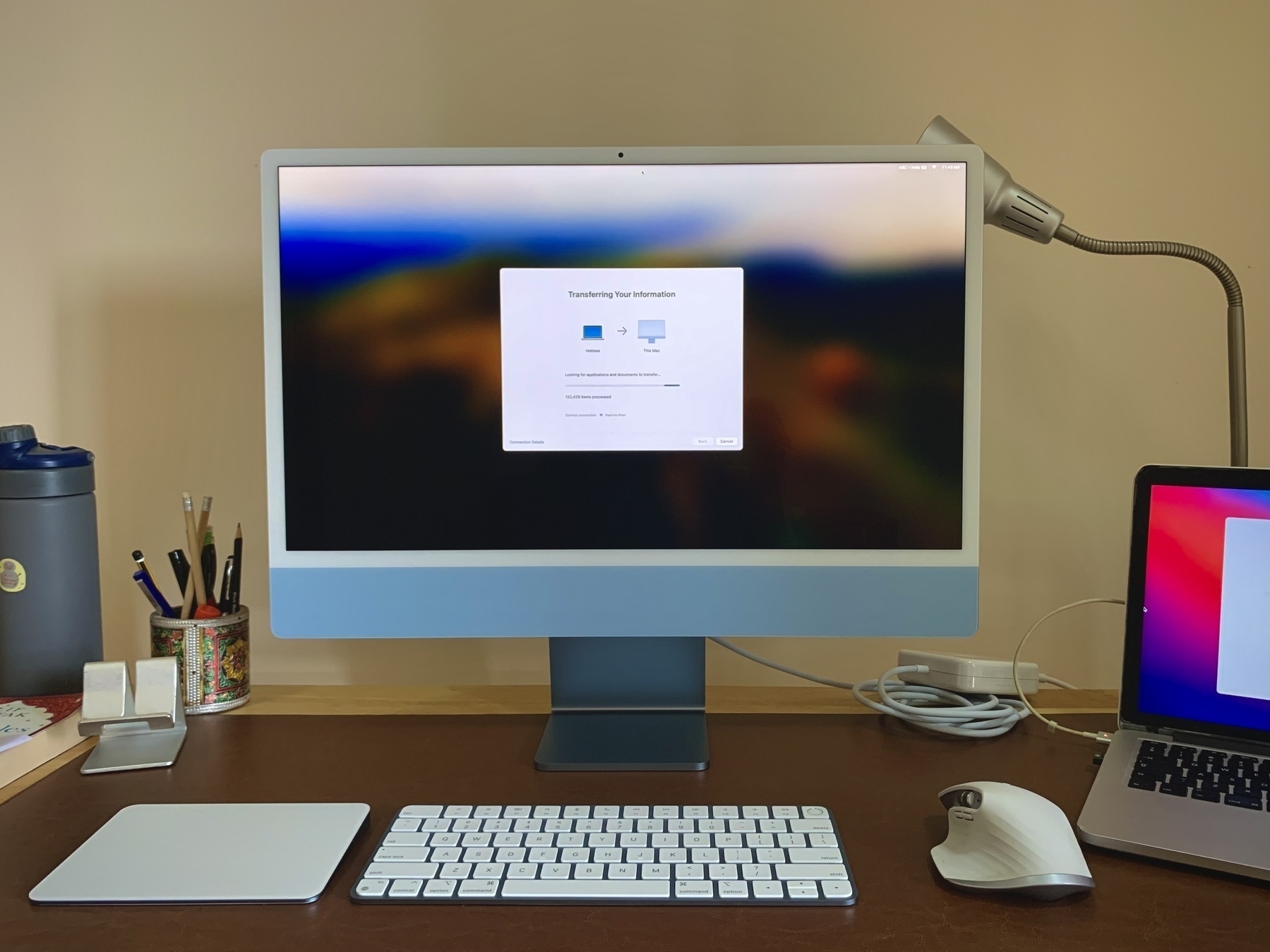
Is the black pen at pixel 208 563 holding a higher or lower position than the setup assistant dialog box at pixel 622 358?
lower

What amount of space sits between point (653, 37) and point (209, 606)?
81cm

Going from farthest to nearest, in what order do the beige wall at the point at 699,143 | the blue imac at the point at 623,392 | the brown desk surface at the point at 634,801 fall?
1. the beige wall at the point at 699,143
2. the blue imac at the point at 623,392
3. the brown desk surface at the point at 634,801

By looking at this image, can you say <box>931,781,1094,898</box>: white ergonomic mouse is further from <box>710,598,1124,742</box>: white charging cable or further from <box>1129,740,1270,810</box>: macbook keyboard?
<box>710,598,1124,742</box>: white charging cable

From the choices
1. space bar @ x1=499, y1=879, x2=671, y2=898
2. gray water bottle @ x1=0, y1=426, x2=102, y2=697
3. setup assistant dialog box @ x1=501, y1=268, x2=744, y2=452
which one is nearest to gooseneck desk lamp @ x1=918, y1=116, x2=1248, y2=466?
setup assistant dialog box @ x1=501, y1=268, x2=744, y2=452

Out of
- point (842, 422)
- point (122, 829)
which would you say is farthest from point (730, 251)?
point (122, 829)

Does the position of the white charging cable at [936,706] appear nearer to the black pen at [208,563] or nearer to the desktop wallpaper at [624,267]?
the desktop wallpaper at [624,267]

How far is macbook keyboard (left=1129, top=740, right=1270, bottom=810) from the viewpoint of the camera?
69 centimetres

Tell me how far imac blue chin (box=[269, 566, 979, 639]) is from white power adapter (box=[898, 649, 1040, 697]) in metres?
0.13

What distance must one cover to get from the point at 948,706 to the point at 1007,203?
491mm

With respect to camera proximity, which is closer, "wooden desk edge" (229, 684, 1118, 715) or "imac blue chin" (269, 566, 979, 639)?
"imac blue chin" (269, 566, 979, 639)

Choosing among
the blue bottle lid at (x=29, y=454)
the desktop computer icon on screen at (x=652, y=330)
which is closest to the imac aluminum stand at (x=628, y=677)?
the desktop computer icon on screen at (x=652, y=330)

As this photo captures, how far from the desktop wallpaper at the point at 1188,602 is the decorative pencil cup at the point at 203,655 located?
85cm

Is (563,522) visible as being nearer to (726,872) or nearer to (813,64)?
(726,872)

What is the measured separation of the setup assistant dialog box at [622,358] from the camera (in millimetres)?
812
